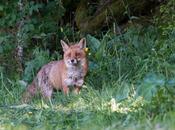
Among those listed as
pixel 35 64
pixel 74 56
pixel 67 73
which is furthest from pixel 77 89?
pixel 35 64

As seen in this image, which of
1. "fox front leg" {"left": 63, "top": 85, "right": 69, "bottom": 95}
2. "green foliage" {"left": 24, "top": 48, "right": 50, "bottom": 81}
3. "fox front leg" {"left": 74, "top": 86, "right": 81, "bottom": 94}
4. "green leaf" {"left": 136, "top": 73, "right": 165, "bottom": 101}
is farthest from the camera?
"green foliage" {"left": 24, "top": 48, "right": 50, "bottom": 81}

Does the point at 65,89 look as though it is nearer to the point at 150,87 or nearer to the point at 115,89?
the point at 115,89

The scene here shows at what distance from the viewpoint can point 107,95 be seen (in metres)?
9.91

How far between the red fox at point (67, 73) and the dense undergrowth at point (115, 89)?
21 cm

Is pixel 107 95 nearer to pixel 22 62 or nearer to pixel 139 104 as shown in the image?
pixel 139 104

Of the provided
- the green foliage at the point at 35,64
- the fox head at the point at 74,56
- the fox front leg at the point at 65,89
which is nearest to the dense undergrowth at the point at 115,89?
the green foliage at the point at 35,64

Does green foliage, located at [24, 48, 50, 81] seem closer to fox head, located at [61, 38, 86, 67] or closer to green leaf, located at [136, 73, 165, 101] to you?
fox head, located at [61, 38, 86, 67]

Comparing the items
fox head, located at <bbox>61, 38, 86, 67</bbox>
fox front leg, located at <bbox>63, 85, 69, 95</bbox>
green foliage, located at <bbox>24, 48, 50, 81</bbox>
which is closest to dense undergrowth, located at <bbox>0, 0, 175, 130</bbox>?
green foliage, located at <bbox>24, 48, 50, 81</bbox>

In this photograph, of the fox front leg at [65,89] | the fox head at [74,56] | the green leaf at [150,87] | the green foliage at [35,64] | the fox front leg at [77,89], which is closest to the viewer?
the green leaf at [150,87]

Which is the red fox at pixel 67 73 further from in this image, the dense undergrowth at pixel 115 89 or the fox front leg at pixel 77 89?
the dense undergrowth at pixel 115 89

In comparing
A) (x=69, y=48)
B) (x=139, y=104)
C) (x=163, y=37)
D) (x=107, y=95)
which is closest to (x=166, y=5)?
(x=163, y=37)

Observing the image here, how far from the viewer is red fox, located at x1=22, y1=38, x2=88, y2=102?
37.4 ft

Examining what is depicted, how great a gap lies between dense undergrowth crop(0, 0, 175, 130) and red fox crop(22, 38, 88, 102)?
21 cm

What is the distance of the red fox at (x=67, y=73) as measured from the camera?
11.4 metres
